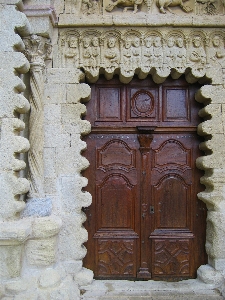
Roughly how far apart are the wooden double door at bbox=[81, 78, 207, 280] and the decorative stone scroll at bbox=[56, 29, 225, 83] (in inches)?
10.0

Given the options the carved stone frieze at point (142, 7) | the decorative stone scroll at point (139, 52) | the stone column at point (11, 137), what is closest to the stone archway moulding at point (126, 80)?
the decorative stone scroll at point (139, 52)

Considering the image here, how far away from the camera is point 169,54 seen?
3.44m

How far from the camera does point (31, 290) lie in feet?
9.07

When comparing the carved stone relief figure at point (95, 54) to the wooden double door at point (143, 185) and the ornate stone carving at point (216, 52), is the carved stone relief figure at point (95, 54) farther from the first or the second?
the ornate stone carving at point (216, 52)

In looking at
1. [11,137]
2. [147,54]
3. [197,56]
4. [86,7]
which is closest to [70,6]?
[86,7]

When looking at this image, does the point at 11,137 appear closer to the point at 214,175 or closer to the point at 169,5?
the point at 214,175

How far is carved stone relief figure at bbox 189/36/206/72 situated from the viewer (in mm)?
3438

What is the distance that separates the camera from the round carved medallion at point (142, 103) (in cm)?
363

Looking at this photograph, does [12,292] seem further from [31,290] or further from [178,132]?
[178,132]


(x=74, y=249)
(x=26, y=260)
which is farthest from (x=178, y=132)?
(x=26, y=260)

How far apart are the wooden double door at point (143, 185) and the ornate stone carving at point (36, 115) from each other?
0.62 meters

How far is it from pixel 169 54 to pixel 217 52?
54 cm

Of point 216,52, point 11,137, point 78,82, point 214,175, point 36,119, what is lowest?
point 214,175

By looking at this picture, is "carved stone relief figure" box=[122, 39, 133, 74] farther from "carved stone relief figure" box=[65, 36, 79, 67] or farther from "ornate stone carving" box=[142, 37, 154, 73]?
"carved stone relief figure" box=[65, 36, 79, 67]
